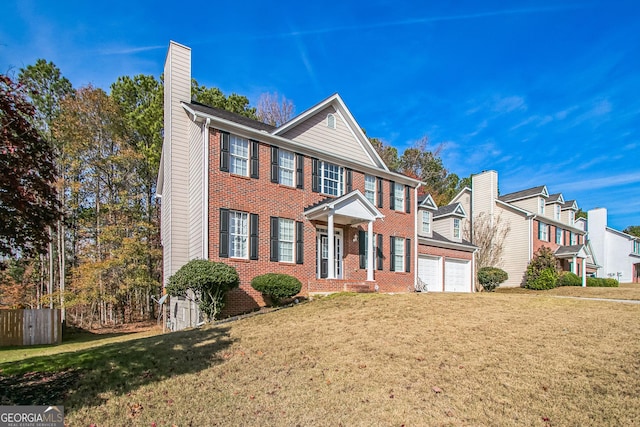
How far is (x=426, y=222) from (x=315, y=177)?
31.4ft

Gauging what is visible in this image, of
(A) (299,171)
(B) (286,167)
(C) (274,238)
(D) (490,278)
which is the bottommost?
(D) (490,278)

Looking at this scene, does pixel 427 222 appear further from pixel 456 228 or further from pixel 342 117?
pixel 342 117

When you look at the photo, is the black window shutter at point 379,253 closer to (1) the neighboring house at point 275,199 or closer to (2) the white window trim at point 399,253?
(1) the neighboring house at point 275,199

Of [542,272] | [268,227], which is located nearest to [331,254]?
[268,227]

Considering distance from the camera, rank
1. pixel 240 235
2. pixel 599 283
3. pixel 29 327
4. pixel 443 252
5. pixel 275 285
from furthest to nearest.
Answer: pixel 599 283, pixel 443 252, pixel 29 327, pixel 240 235, pixel 275 285

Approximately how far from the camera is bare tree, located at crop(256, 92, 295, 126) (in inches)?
1277

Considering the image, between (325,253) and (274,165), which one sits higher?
(274,165)

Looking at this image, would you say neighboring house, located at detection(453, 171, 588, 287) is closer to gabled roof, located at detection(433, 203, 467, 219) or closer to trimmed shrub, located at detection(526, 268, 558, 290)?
trimmed shrub, located at detection(526, 268, 558, 290)

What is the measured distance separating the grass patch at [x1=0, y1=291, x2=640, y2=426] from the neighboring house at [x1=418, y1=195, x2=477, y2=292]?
11.7 m

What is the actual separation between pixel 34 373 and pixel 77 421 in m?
3.11

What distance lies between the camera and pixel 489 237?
29.5 m

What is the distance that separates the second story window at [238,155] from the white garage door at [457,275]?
1408 cm

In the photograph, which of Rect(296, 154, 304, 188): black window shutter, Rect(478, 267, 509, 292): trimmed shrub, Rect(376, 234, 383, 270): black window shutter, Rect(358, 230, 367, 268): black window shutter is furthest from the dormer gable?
Rect(296, 154, 304, 188): black window shutter

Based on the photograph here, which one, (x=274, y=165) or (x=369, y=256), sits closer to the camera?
(x=274, y=165)
